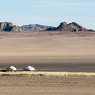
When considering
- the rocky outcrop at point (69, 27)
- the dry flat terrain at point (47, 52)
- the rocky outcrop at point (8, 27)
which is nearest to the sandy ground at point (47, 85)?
the dry flat terrain at point (47, 52)

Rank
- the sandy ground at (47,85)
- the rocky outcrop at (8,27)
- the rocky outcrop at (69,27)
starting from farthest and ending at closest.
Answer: the rocky outcrop at (8,27) < the rocky outcrop at (69,27) < the sandy ground at (47,85)

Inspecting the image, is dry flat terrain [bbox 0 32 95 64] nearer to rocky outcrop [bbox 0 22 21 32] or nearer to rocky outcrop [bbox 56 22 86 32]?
rocky outcrop [bbox 56 22 86 32]

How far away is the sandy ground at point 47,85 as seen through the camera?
21.1 m

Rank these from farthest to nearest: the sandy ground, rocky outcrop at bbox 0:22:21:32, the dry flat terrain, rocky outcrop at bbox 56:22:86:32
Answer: rocky outcrop at bbox 0:22:21:32
rocky outcrop at bbox 56:22:86:32
the dry flat terrain
the sandy ground

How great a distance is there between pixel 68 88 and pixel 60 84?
1.55m

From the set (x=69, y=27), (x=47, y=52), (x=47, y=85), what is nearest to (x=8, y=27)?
(x=69, y=27)

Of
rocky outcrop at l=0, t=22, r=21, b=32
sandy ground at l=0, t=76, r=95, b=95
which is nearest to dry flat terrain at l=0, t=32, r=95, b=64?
sandy ground at l=0, t=76, r=95, b=95

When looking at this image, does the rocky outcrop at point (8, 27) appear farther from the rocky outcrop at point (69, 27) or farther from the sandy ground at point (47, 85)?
the sandy ground at point (47, 85)

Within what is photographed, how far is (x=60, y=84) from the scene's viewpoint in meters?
23.9

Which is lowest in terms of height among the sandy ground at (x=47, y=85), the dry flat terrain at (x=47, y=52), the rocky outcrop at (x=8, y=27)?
the rocky outcrop at (x=8, y=27)

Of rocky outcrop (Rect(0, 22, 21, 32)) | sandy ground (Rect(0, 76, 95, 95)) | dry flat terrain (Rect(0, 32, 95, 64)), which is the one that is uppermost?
sandy ground (Rect(0, 76, 95, 95))

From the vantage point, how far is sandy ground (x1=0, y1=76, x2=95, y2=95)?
69.4ft

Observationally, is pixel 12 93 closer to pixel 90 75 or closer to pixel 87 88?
pixel 87 88

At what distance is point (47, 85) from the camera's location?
23547 mm
